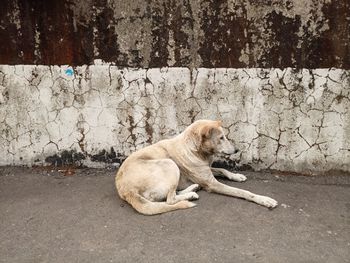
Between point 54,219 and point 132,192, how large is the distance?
914 mm

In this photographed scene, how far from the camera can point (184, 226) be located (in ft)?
16.0

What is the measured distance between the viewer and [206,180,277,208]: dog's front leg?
5.24 m

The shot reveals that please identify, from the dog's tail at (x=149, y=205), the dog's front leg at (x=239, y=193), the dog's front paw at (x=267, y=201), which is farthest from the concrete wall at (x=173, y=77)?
the dog's tail at (x=149, y=205)

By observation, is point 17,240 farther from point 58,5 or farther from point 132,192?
point 58,5

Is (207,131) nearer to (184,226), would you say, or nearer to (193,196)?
(193,196)

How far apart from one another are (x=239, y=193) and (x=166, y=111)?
155cm

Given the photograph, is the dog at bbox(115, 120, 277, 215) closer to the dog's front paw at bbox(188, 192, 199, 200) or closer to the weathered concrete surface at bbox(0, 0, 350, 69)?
the dog's front paw at bbox(188, 192, 199, 200)

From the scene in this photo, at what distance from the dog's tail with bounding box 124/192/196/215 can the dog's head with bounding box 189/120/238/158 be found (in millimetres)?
744

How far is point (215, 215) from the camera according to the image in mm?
5086

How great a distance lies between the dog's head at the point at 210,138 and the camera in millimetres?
5578

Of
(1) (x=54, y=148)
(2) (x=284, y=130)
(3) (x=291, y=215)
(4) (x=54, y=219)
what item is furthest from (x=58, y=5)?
(3) (x=291, y=215)

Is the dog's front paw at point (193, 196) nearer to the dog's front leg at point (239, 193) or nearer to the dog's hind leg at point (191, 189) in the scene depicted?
the dog's hind leg at point (191, 189)

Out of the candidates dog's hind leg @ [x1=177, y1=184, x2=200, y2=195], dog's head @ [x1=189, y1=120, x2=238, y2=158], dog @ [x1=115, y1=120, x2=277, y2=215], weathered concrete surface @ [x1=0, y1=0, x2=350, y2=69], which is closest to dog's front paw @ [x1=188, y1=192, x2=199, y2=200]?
dog @ [x1=115, y1=120, x2=277, y2=215]

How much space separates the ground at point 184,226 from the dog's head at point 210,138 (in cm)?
54
